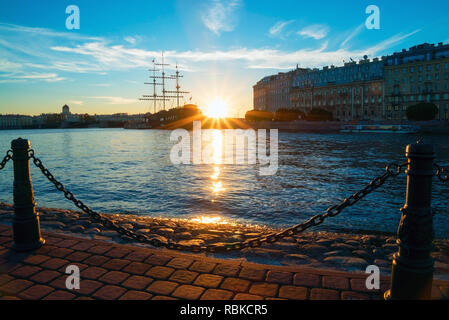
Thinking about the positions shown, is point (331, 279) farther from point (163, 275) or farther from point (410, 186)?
point (163, 275)

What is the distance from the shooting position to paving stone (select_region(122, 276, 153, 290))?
105 inches

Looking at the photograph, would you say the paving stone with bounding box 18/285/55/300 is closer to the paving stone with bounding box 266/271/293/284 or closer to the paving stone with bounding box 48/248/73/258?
the paving stone with bounding box 48/248/73/258

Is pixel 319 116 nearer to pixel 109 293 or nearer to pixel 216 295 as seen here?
pixel 216 295

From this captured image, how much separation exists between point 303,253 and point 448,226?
347cm

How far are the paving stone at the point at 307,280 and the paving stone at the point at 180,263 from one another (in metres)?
1.03

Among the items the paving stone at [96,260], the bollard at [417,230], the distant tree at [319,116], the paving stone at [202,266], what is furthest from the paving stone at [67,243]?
the distant tree at [319,116]

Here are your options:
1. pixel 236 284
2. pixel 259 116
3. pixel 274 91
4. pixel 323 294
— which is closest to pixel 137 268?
pixel 236 284

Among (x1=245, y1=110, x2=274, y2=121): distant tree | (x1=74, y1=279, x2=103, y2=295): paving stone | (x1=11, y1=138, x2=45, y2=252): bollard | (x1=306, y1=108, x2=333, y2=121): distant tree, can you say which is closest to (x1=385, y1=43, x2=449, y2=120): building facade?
(x1=306, y1=108, x2=333, y2=121): distant tree

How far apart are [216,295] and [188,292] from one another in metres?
0.24

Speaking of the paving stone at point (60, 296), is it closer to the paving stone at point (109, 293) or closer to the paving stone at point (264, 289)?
the paving stone at point (109, 293)

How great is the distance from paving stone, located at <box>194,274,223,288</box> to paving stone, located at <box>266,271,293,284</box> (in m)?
0.45

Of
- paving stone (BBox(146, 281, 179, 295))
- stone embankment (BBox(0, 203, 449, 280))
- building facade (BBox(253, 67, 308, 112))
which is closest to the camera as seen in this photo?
paving stone (BBox(146, 281, 179, 295))

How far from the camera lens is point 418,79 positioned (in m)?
64.9
